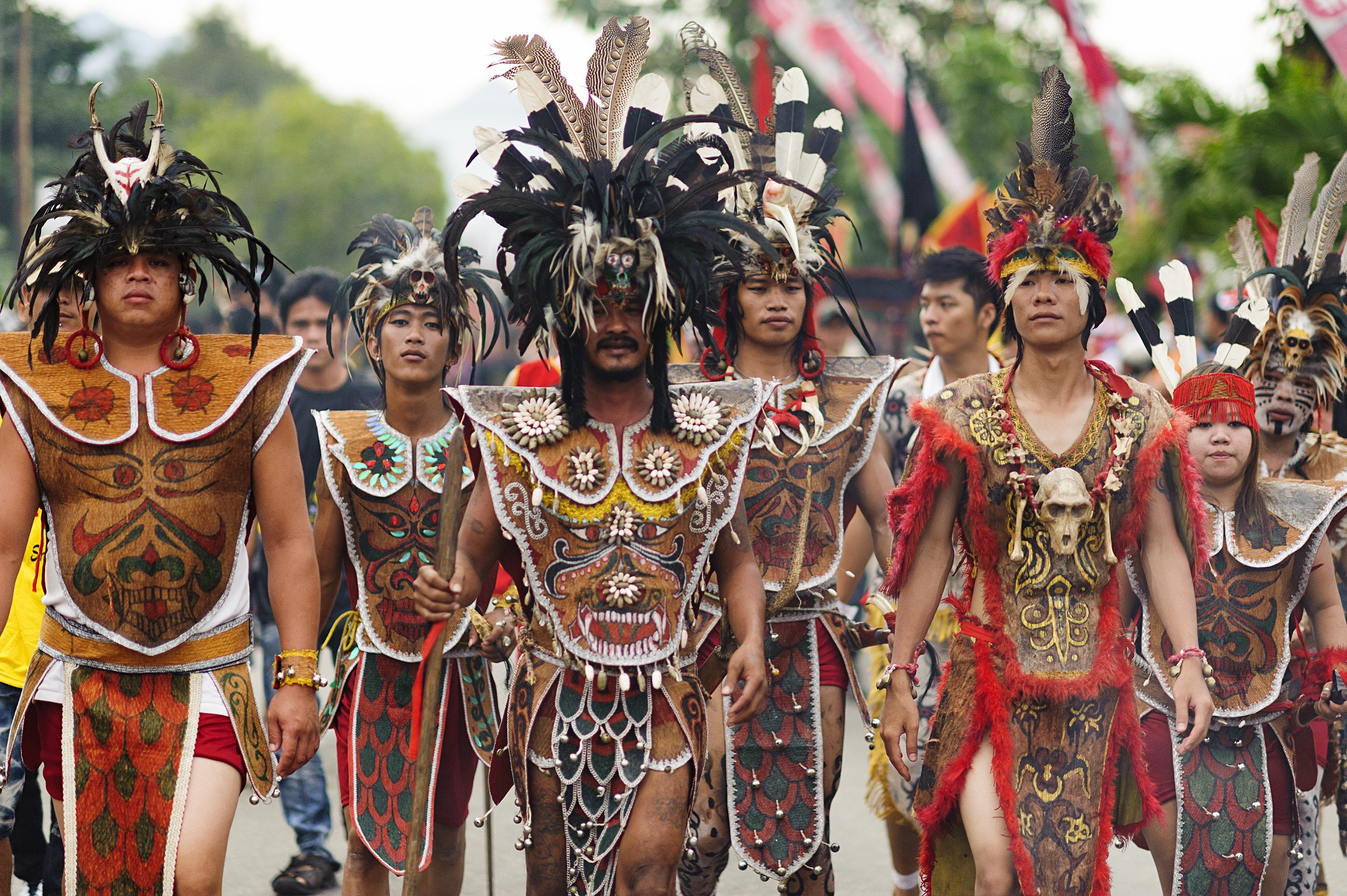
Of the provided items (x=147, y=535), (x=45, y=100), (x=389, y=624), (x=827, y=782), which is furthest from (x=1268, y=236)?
(x=45, y=100)

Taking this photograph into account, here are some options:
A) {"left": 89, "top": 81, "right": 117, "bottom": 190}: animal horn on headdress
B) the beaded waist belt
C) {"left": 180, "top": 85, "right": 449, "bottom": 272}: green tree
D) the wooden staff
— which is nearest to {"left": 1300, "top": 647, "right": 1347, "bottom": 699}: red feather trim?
the wooden staff

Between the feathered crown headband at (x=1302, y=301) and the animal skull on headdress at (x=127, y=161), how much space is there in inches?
150

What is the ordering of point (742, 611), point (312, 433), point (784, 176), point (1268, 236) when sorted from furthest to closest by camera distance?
point (312, 433) < point (1268, 236) < point (784, 176) < point (742, 611)

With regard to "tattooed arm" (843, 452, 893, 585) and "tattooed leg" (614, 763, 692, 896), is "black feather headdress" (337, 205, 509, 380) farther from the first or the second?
"tattooed leg" (614, 763, 692, 896)

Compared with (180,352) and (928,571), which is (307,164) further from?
(928,571)

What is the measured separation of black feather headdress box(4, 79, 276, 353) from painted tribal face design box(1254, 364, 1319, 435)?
3.87m

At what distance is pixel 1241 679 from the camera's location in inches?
215

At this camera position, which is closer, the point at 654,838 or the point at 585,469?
the point at 654,838

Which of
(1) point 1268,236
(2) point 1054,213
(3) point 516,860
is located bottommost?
(3) point 516,860

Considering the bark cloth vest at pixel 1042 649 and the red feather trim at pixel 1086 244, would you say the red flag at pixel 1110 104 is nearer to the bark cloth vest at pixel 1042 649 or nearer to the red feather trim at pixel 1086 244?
the red feather trim at pixel 1086 244

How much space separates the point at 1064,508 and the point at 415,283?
2.55m

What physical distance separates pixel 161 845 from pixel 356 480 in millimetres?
1829

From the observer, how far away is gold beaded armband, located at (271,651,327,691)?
4.32 meters

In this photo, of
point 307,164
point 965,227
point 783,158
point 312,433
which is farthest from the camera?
point 307,164
